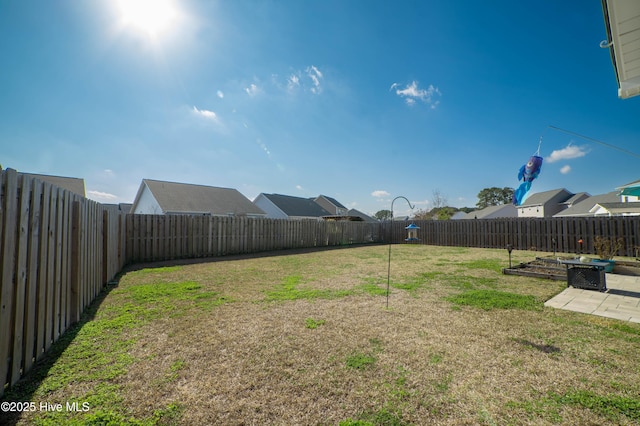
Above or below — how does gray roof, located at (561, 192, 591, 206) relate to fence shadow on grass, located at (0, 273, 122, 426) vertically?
above

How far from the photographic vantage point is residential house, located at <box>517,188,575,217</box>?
3425 cm

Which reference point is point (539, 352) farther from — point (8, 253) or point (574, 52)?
point (574, 52)

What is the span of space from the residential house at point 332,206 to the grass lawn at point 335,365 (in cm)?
3401

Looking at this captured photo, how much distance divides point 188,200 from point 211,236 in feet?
42.9

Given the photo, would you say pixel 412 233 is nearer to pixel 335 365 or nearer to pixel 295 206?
pixel 335 365

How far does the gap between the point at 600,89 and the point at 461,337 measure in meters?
12.5

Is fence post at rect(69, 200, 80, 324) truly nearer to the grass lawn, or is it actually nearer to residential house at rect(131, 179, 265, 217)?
the grass lawn

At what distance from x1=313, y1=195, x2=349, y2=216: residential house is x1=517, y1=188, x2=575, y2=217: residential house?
2553 cm

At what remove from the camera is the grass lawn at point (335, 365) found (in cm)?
170

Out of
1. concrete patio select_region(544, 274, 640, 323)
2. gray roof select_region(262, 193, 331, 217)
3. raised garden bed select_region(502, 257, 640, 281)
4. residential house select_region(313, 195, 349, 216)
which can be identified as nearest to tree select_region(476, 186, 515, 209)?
residential house select_region(313, 195, 349, 216)

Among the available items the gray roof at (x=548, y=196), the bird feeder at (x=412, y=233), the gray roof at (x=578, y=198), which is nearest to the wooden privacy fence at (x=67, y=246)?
the bird feeder at (x=412, y=233)

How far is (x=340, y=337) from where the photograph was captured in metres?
2.89

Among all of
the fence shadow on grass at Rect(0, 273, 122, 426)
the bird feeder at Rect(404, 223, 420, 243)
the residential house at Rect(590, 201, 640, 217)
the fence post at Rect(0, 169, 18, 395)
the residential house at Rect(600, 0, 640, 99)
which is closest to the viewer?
the fence shadow on grass at Rect(0, 273, 122, 426)

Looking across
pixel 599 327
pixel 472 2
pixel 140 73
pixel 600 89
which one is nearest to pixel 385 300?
pixel 599 327
